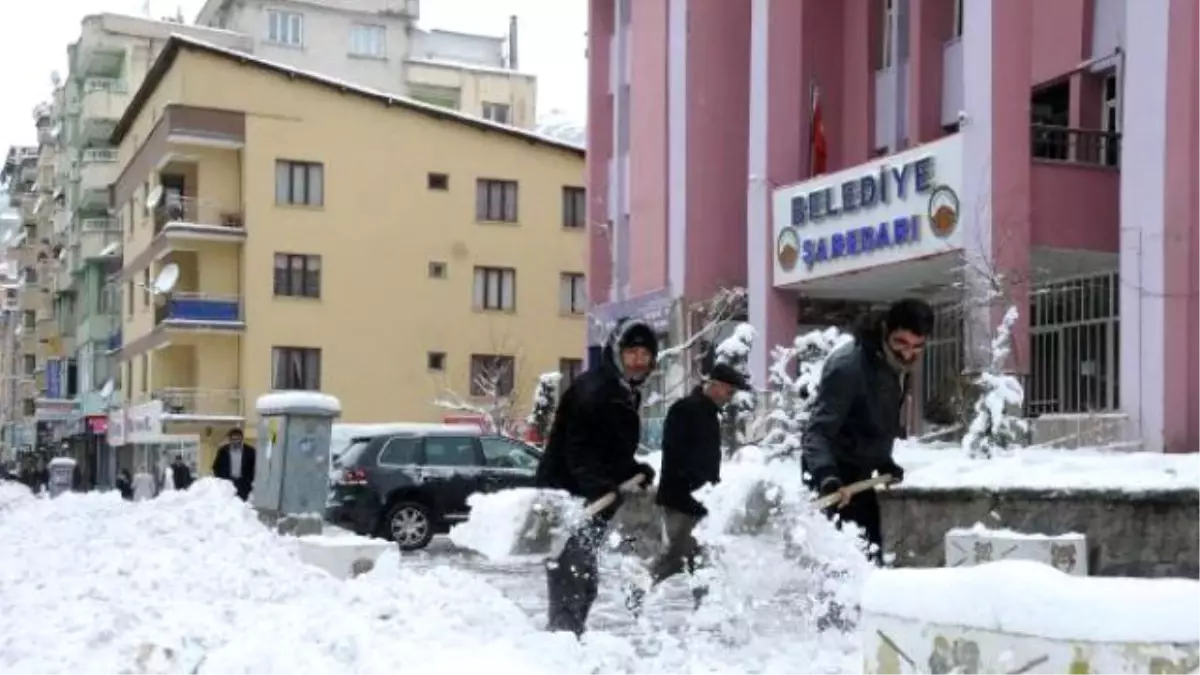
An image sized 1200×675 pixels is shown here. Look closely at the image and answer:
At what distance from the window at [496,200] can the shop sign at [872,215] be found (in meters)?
25.5

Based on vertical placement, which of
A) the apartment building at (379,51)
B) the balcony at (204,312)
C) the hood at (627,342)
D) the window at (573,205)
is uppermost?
the apartment building at (379,51)

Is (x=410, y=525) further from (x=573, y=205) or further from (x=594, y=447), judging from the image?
(x=573, y=205)

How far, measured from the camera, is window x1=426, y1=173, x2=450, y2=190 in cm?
4728

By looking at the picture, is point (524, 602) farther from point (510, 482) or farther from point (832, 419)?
point (510, 482)

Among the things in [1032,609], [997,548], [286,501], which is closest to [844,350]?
[997,548]

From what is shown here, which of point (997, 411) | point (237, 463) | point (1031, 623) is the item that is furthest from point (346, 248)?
point (1031, 623)

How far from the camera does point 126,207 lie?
57.0m

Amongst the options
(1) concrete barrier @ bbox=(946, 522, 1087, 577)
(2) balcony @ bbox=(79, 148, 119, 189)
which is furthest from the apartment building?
(1) concrete barrier @ bbox=(946, 522, 1087, 577)

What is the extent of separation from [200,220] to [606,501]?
134 ft

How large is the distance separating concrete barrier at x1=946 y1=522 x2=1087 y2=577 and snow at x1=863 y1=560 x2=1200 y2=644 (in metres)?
4.87

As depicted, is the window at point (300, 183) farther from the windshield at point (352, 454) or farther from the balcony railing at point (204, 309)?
the windshield at point (352, 454)

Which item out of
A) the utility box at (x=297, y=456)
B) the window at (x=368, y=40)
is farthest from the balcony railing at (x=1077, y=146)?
the window at (x=368, y=40)

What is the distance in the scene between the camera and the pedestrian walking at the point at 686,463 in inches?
334

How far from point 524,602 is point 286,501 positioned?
3.76m
